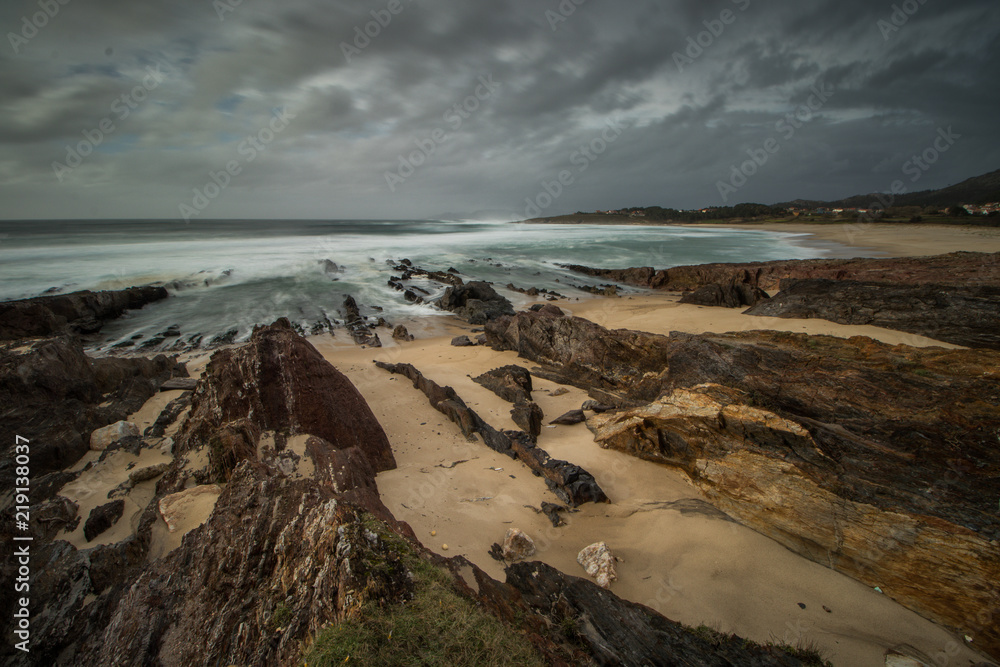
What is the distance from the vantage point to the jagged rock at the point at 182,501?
4.05 m

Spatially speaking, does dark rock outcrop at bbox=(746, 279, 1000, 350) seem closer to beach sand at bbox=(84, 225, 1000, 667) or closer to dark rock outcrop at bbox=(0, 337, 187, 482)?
beach sand at bbox=(84, 225, 1000, 667)

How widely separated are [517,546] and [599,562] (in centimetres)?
96

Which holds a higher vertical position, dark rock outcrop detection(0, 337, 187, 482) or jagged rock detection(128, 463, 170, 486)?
dark rock outcrop detection(0, 337, 187, 482)

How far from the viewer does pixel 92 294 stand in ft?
58.8

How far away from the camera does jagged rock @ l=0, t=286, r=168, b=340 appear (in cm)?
1248

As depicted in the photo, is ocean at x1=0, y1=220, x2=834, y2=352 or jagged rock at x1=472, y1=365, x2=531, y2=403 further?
ocean at x1=0, y1=220, x2=834, y2=352

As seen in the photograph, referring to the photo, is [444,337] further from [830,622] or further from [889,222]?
[889,222]

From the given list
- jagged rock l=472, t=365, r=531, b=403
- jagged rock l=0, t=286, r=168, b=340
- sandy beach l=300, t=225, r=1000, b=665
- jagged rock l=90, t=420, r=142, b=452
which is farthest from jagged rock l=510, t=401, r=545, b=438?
jagged rock l=0, t=286, r=168, b=340

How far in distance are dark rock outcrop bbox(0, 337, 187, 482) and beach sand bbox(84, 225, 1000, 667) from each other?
2.03 ft

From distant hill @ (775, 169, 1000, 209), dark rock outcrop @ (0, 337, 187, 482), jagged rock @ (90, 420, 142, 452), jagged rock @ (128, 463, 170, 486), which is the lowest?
jagged rock @ (128, 463, 170, 486)

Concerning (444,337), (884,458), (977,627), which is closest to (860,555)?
(977,627)

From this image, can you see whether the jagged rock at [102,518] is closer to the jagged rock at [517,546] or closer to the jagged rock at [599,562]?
the jagged rock at [517,546]

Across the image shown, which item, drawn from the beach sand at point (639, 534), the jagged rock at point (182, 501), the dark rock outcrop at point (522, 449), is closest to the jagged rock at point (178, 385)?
the beach sand at point (639, 534)

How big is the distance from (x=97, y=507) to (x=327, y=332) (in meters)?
12.5
